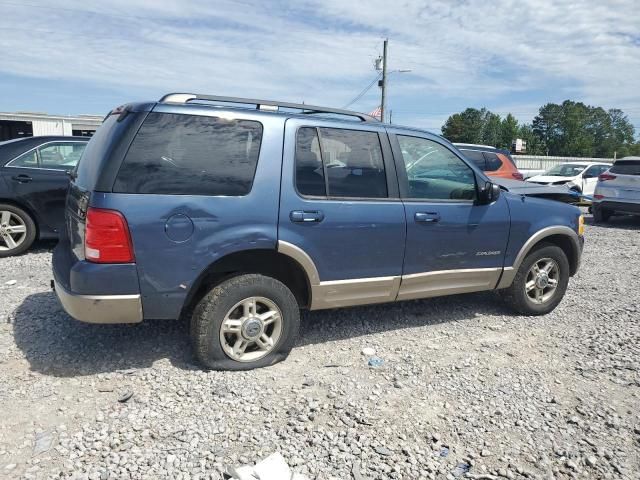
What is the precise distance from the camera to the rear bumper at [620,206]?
11.3 metres

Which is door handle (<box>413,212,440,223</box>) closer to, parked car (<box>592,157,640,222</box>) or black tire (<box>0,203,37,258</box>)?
black tire (<box>0,203,37,258</box>)

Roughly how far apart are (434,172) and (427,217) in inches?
19.4

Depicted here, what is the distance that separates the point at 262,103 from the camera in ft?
12.4

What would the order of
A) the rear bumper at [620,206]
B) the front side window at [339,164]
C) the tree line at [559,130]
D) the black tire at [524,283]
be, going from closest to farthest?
1. the front side window at [339,164]
2. the black tire at [524,283]
3. the rear bumper at [620,206]
4. the tree line at [559,130]

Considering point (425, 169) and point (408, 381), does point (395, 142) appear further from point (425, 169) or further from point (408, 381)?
point (408, 381)

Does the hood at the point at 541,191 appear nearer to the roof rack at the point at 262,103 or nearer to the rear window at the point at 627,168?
the roof rack at the point at 262,103

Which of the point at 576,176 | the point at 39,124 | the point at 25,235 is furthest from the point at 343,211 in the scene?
the point at 39,124

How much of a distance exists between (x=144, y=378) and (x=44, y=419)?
66cm

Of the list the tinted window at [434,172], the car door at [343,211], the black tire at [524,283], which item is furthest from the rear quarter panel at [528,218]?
the car door at [343,211]

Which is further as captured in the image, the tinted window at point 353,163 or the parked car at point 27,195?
the parked car at point 27,195

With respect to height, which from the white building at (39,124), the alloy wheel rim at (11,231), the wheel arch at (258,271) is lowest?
the alloy wheel rim at (11,231)

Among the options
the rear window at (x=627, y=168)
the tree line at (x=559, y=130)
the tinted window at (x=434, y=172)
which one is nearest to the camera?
the tinted window at (x=434, y=172)

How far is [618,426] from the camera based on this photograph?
3.07 meters

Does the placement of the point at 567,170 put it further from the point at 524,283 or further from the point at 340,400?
the point at 340,400
